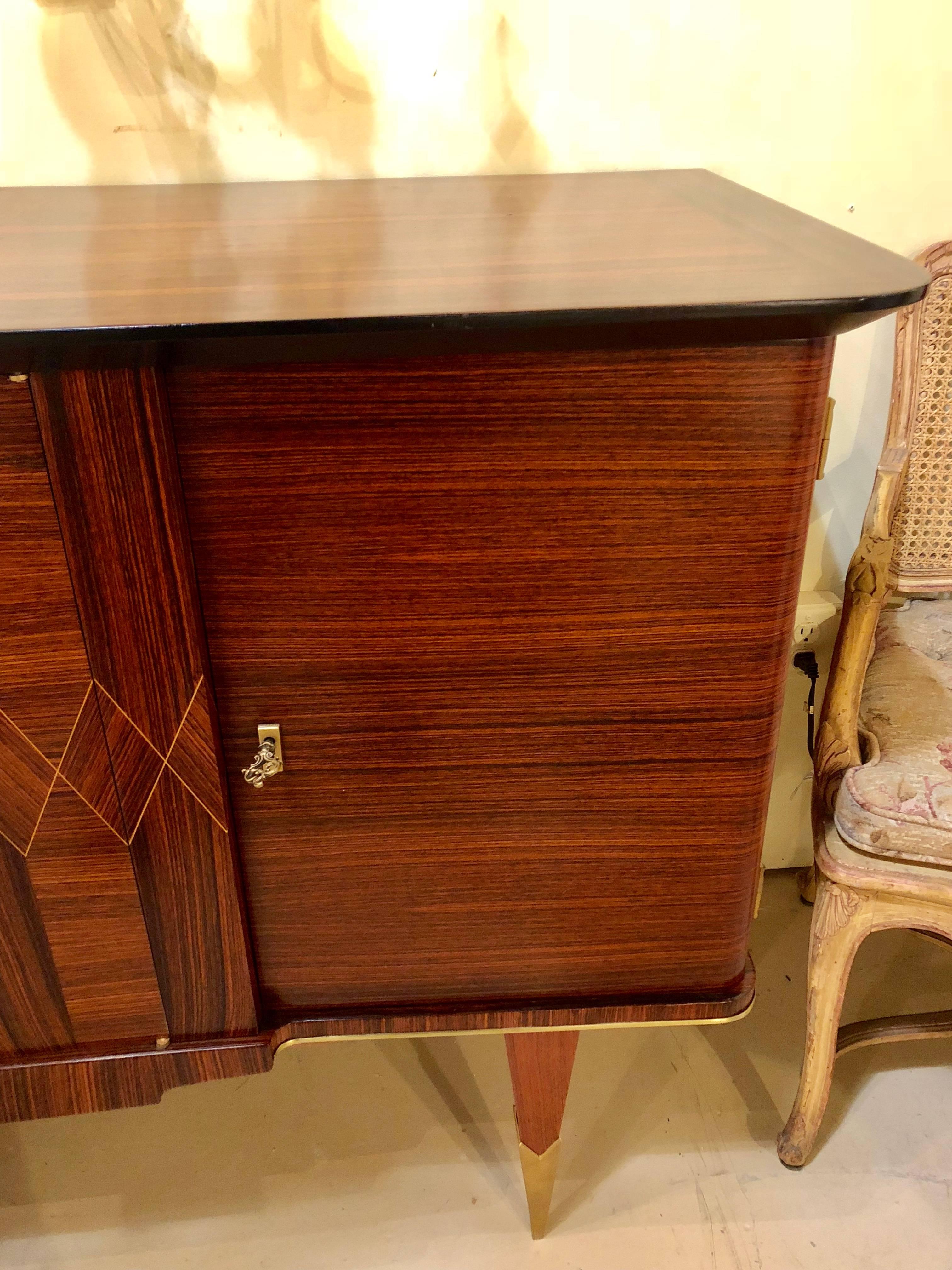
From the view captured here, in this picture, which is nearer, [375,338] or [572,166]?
[375,338]

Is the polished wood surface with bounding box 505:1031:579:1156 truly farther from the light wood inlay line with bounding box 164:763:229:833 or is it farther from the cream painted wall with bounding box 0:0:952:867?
the cream painted wall with bounding box 0:0:952:867

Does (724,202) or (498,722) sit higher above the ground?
(724,202)

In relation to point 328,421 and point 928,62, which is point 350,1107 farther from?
point 928,62

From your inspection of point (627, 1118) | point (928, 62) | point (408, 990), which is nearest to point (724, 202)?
point (928, 62)

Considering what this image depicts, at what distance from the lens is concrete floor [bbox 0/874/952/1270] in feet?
3.15

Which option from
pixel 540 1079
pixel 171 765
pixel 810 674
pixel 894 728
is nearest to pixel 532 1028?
pixel 540 1079

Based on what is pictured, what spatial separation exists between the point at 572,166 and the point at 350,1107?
112 centimetres

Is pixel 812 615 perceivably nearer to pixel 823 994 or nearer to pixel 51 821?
pixel 823 994

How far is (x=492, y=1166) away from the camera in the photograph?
104cm

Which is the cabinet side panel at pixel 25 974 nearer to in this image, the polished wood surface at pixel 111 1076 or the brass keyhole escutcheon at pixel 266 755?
the polished wood surface at pixel 111 1076

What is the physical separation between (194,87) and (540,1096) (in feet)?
3.34

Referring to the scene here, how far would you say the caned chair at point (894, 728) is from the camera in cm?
83

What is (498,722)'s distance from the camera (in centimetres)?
59

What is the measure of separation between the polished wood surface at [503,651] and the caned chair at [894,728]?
0.22 metres
